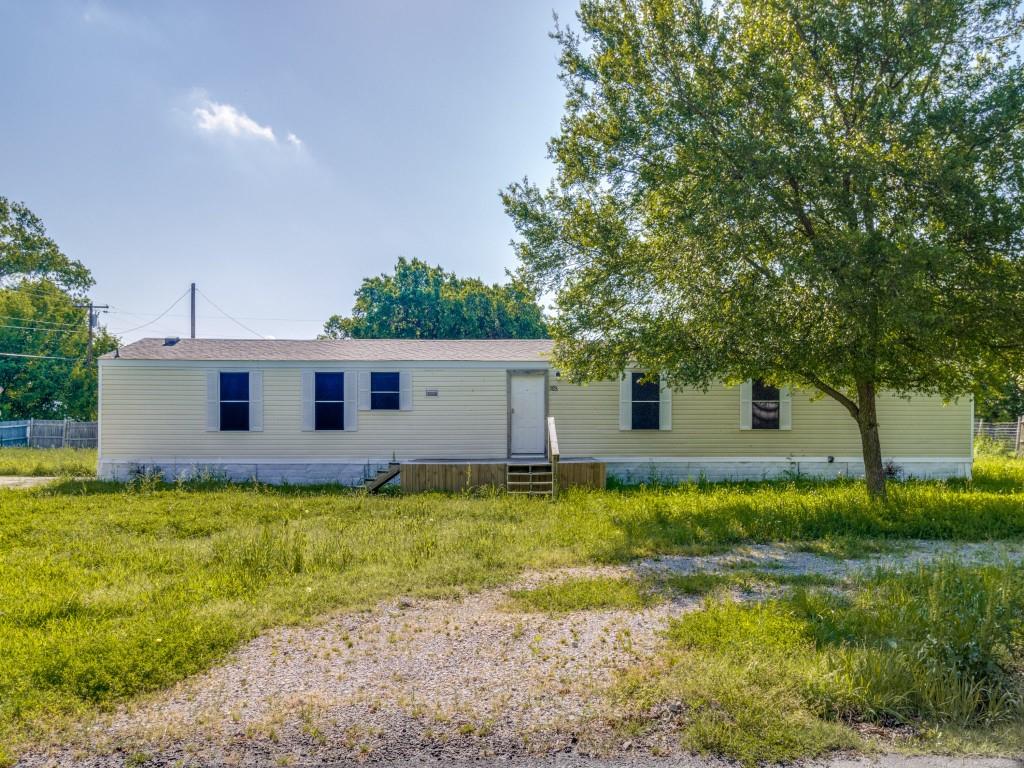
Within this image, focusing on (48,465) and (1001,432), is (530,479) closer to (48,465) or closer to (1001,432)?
(48,465)

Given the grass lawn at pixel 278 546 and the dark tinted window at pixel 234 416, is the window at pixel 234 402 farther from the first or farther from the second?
the grass lawn at pixel 278 546

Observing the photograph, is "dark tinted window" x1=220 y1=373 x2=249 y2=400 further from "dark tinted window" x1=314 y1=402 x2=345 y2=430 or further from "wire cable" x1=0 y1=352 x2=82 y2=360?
"wire cable" x1=0 y1=352 x2=82 y2=360

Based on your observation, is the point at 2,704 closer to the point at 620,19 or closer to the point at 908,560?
the point at 908,560

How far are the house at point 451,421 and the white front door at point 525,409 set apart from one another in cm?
2

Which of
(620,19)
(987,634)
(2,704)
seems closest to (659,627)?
(987,634)

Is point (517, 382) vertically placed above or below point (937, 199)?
below

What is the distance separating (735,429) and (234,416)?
10.9 meters

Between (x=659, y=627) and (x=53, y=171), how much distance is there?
17054 mm

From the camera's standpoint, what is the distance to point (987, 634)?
370 centimetres

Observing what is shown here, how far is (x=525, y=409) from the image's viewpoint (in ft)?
42.5

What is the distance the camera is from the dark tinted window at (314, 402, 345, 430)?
41.5ft

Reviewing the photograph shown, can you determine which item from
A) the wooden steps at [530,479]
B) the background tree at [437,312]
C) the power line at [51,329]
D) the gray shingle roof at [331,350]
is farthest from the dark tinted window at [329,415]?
the power line at [51,329]

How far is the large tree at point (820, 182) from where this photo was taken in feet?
23.1

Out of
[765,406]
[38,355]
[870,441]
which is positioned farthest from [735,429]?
[38,355]
